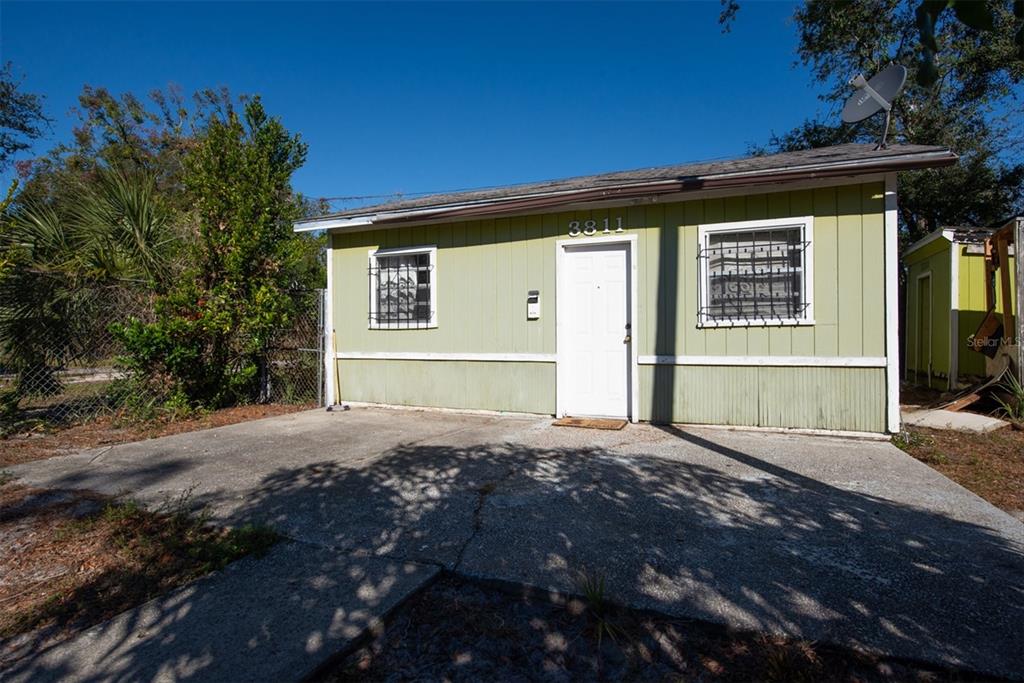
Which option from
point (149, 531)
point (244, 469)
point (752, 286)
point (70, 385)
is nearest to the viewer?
point (149, 531)

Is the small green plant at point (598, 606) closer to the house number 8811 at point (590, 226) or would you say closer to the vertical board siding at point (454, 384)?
the vertical board siding at point (454, 384)

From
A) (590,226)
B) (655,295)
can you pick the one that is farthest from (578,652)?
(590,226)

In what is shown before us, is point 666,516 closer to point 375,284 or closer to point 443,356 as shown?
point 443,356

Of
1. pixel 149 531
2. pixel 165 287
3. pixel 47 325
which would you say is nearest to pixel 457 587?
pixel 149 531

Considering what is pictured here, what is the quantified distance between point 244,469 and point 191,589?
7.06 ft

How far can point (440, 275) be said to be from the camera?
770 cm

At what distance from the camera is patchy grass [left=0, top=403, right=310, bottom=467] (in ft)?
17.9

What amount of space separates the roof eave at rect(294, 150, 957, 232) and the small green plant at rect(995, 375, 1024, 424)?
10.8 feet

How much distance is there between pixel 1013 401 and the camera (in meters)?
6.82

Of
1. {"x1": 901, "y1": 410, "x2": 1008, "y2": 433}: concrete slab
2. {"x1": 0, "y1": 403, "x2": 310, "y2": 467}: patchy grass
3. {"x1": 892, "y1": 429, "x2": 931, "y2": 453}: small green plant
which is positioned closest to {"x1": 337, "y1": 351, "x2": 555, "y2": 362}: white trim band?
{"x1": 0, "y1": 403, "x2": 310, "y2": 467}: patchy grass

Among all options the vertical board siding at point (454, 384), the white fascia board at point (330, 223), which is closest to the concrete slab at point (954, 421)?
the vertical board siding at point (454, 384)

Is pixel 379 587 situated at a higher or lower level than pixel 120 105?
lower

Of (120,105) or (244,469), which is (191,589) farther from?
(120,105)

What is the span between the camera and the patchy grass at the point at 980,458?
13.8 ft
